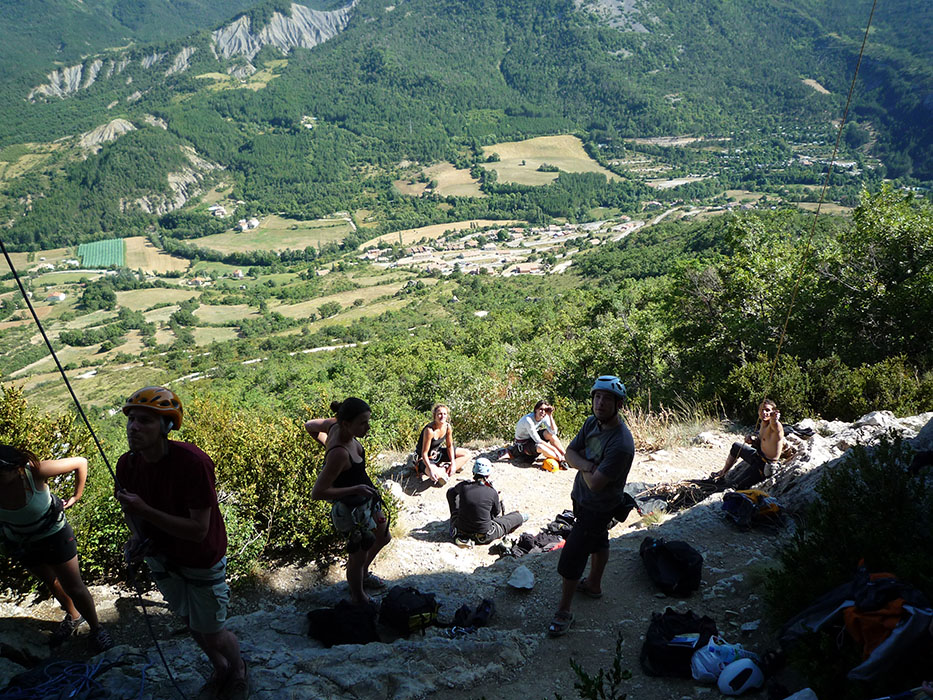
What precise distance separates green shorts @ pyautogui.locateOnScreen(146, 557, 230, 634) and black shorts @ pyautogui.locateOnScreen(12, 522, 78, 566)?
41.6 inches

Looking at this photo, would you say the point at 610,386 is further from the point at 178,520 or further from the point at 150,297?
the point at 150,297

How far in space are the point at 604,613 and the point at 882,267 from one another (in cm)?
899

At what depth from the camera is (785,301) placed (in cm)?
1065

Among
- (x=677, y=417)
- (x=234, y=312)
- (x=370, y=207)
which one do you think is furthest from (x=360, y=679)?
(x=370, y=207)

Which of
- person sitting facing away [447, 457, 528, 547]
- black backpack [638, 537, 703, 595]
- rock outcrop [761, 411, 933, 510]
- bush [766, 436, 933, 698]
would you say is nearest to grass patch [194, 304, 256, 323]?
person sitting facing away [447, 457, 528, 547]

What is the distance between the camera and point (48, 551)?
3.34 meters

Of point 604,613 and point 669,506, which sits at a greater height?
point 604,613

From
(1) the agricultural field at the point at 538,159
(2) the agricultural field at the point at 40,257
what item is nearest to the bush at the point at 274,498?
(2) the agricultural field at the point at 40,257

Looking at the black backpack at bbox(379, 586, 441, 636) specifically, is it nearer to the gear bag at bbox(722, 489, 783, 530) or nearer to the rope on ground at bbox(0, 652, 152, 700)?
the rope on ground at bbox(0, 652, 152, 700)

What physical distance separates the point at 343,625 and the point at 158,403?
6.80 feet

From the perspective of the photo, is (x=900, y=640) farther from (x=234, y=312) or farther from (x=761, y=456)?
(x=234, y=312)

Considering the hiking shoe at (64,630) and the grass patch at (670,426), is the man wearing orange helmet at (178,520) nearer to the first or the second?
the hiking shoe at (64,630)

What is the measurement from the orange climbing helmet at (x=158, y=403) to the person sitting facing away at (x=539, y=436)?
17.8ft

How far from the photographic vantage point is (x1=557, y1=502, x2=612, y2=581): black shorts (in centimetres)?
369
